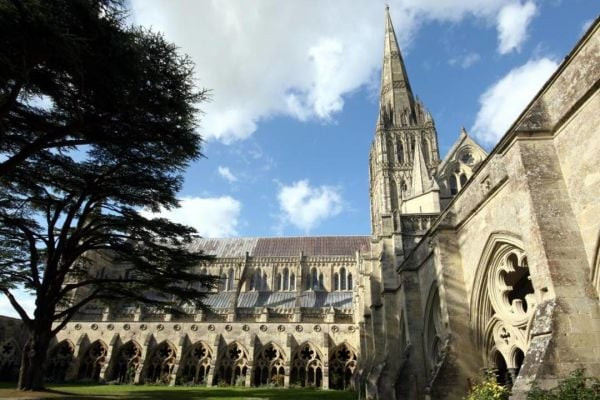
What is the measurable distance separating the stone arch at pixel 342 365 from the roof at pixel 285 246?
1099 cm

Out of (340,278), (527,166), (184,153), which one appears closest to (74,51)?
(184,153)

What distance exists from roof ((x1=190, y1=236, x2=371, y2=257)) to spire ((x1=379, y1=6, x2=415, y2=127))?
12.5 meters

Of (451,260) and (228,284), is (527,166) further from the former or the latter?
(228,284)

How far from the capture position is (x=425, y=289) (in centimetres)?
1105

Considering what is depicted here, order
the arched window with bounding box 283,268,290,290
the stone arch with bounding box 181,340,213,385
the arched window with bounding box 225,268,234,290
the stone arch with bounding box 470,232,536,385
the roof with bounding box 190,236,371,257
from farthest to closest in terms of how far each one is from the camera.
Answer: the roof with bounding box 190,236,371,257 → the arched window with bounding box 225,268,234,290 → the arched window with bounding box 283,268,290,290 → the stone arch with bounding box 181,340,213,385 → the stone arch with bounding box 470,232,536,385

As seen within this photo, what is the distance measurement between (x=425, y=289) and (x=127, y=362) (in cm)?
2700

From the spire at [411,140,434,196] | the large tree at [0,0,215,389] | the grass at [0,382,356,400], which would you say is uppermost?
the spire at [411,140,434,196]

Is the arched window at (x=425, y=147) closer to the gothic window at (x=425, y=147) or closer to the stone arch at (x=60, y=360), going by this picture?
the gothic window at (x=425, y=147)

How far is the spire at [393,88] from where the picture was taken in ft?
129

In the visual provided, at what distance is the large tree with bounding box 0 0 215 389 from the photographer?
777 cm

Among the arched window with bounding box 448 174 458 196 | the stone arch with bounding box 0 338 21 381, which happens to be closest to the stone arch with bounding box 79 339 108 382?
the stone arch with bounding box 0 338 21 381

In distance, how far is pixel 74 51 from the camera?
740 cm

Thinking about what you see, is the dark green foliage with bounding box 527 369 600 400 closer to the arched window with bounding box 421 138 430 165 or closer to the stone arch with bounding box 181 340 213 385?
the stone arch with bounding box 181 340 213 385

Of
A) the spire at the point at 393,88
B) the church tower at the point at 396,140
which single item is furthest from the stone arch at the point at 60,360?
the spire at the point at 393,88
